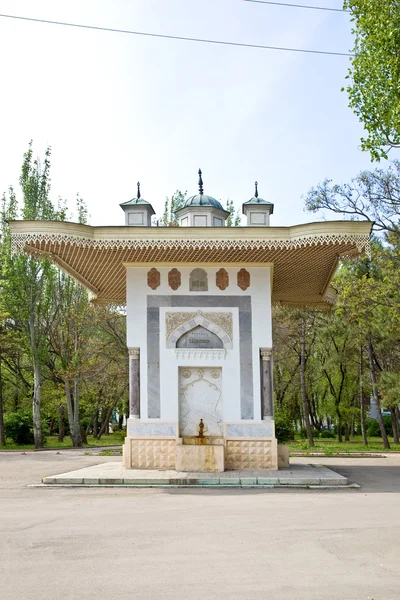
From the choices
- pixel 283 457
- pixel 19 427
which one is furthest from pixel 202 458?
pixel 19 427

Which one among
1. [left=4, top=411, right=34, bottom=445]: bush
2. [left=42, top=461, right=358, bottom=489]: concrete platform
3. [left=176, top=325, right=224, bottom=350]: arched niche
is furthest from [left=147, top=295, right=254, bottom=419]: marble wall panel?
[left=4, top=411, right=34, bottom=445]: bush

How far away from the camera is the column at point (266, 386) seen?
1354 cm

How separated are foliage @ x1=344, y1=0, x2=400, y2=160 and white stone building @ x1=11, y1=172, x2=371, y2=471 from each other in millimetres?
1952

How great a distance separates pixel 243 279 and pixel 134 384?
11.3ft

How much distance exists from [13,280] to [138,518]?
737 inches

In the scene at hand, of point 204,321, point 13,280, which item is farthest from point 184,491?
point 13,280

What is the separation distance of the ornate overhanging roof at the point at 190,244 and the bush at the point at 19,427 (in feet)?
55.3

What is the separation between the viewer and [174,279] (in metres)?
14.2

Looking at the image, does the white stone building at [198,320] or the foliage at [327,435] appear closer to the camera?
the white stone building at [198,320]

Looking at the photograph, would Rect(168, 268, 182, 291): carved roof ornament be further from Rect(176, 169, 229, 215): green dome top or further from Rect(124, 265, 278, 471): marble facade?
Rect(176, 169, 229, 215): green dome top

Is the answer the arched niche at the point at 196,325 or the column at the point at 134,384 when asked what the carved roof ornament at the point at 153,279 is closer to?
the arched niche at the point at 196,325

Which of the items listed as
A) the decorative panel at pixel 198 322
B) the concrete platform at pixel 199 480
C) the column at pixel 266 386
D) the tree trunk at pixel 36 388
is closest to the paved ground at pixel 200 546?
the concrete platform at pixel 199 480

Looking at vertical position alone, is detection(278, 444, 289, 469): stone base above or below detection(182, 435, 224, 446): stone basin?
below

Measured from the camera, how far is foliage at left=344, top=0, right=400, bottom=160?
447 inches
